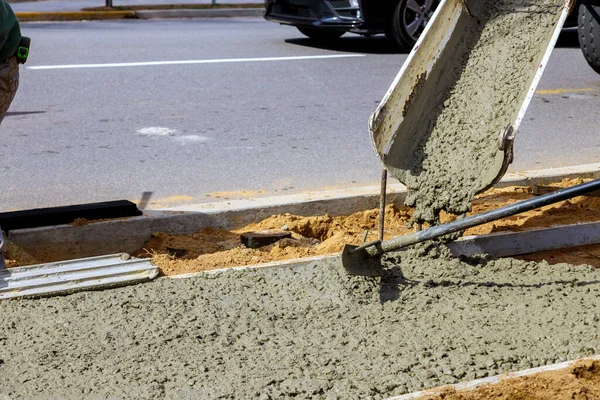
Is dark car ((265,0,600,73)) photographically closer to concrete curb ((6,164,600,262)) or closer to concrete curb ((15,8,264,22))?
concrete curb ((15,8,264,22))

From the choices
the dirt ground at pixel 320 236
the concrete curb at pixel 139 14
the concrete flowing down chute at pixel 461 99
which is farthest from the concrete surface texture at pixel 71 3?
the concrete flowing down chute at pixel 461 99

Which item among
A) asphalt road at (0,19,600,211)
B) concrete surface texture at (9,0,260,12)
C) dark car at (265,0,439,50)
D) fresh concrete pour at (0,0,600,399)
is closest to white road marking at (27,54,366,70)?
asphalt road at (0,19,600,211)

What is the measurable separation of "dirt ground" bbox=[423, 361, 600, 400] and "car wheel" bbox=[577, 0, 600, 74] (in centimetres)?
549

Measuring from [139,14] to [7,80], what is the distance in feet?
38.5

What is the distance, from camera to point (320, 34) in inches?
472

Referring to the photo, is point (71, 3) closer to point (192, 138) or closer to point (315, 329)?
point (192, 138)

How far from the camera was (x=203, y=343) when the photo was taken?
3420 millimetres

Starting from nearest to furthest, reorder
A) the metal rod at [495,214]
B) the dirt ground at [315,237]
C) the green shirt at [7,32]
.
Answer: the metal rod at [495,214] < the green shirt at [7,32] < the dirt ground at [315,237]

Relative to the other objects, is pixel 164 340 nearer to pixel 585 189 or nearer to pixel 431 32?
pixel 585 189

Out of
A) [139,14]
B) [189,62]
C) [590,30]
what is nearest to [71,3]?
[139,14]

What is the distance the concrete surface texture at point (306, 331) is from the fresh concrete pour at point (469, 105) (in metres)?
0.38

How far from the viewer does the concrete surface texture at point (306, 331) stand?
313 cm

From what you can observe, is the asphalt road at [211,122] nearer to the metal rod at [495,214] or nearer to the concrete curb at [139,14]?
the metal rod at [495,214]

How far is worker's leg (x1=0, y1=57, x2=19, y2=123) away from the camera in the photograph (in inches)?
155
